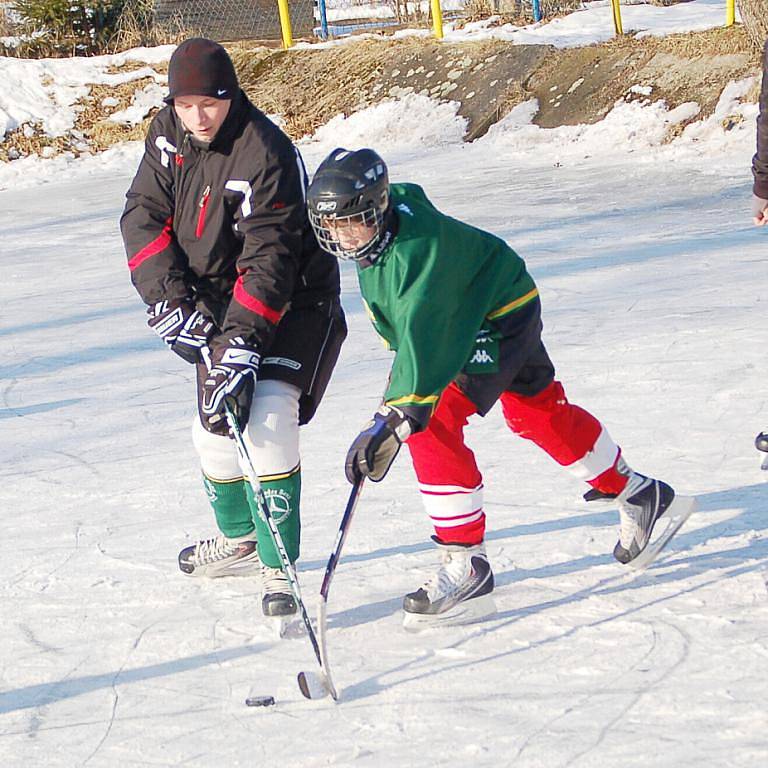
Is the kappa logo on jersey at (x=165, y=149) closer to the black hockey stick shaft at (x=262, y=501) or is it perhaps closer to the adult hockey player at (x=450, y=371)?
the adult hockey player at (x=450, y=371)

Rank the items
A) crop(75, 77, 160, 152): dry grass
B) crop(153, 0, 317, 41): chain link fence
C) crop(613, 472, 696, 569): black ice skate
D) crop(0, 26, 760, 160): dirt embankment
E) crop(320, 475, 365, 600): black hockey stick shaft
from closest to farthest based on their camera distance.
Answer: crop(320, 475, 365, 600): black hockey stick shaft
crop(613, 472, 696, 569): black ice skate
crop(0, 26, 760, 160): dirt embankment
crop(75, 77, 160, 152): dry grass
crop(153, 0, 317, 41): chain link fence

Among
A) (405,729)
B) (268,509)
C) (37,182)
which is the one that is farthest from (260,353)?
(37,182)

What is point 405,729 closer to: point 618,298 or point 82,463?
point 82,463

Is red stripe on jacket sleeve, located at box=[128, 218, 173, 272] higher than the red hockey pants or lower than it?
higher

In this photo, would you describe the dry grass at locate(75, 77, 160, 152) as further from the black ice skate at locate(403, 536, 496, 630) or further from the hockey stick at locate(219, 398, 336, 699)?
the black ice skate at locate(403, 536, 496, 630)

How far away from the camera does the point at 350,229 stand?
2.68 meters

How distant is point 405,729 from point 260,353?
0.96m

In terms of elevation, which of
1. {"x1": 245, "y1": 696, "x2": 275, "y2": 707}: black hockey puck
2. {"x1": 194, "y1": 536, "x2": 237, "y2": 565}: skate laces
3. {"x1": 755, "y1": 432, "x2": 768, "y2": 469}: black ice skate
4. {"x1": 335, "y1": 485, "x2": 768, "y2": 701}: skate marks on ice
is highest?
{"x1": 245, "y1": 696, "x2": 275, "y2": 707}: black hockey puck

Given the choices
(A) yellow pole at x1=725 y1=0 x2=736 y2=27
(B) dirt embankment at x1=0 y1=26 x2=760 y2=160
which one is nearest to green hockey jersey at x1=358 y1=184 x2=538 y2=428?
(B) dirt embankment at x1=0 y1=26 x2=760 y2=160

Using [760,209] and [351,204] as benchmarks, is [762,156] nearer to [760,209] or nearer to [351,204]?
[760,209]

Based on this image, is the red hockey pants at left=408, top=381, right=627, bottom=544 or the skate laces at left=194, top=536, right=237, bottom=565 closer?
the red hockey pants at left=408, top=381, right=627, bottom=544

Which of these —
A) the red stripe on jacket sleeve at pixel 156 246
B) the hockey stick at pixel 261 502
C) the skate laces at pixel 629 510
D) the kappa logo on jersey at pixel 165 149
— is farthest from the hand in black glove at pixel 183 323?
the skate laces at pixel 629 510

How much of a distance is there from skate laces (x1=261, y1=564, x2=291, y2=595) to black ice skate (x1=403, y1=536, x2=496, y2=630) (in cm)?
30

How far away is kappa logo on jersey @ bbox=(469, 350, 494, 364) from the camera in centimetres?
289
